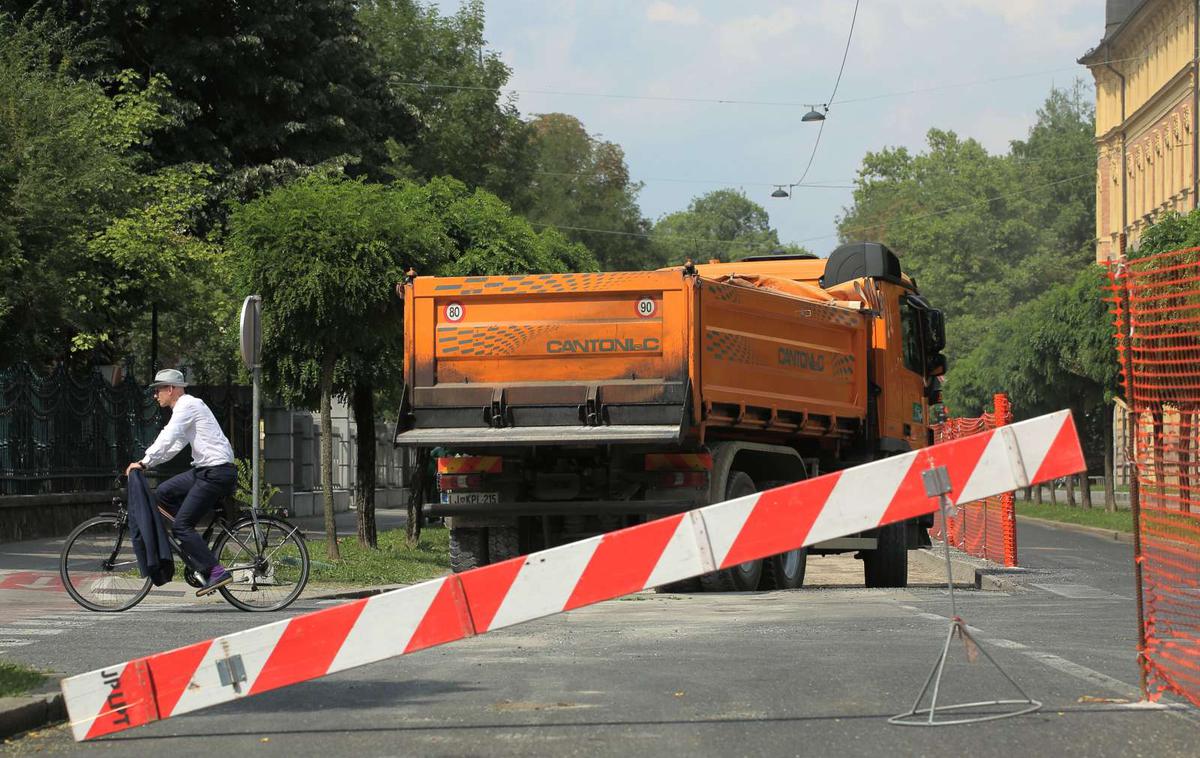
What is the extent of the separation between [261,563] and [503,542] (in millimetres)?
2230

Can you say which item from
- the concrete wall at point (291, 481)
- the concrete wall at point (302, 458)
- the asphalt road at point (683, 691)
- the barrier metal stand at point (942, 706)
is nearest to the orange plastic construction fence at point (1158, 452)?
the asphalt road at point (683, 691)

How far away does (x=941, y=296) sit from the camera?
110500mm

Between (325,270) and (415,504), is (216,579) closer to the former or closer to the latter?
(325,270)

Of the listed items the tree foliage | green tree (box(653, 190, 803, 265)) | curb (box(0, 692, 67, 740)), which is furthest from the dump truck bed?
green tree (box(653, 190, 803, 265))

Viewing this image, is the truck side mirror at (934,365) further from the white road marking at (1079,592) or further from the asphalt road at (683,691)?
the asphalt road at (683,691)

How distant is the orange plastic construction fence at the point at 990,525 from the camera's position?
2128 centimetres

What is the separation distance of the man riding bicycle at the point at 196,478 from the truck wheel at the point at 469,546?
2.38 meters

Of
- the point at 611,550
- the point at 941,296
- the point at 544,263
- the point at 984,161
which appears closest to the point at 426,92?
the point at 544,263

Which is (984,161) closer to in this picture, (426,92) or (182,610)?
(426,92)

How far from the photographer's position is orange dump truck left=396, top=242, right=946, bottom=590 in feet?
46.2

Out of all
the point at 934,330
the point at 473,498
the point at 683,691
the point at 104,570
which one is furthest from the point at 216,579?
the point at 934,330

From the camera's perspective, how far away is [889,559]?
17.8 m

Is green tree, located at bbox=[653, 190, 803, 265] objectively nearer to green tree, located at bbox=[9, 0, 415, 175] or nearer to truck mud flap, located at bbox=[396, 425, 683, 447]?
green tree, located at bbox=[9, 0, 415, 175]

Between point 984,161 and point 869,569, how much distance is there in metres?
107
